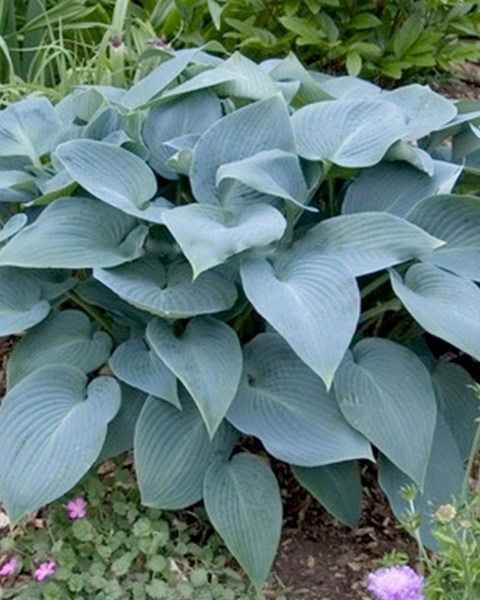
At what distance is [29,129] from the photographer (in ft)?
7.63

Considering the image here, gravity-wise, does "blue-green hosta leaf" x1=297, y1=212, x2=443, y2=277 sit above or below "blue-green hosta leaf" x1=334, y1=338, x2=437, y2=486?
above

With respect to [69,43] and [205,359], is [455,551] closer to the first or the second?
[205,359]

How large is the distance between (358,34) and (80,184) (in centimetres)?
199

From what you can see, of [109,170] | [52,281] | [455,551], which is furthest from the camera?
[52,281]

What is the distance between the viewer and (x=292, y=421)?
2004 mm

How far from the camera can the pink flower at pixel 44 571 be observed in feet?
6.29

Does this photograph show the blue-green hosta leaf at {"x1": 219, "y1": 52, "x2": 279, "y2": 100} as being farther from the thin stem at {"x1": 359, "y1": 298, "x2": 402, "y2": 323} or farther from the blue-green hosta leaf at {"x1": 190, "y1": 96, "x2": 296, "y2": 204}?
the thin stem at {"x1": 359, "y1": 298, "x2": 402, "y2": 323}

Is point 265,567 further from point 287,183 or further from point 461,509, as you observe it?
point 287,183

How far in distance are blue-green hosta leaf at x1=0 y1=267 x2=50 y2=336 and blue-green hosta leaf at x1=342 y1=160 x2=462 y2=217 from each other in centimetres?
67

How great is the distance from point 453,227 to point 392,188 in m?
0.16

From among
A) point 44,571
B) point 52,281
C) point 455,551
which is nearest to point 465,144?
point 52,281

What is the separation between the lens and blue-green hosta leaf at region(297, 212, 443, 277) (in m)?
1.98

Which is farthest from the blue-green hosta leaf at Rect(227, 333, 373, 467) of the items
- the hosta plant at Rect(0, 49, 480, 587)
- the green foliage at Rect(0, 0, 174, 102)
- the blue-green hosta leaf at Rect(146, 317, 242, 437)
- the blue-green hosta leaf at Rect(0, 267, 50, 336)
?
the green foliage at Rect(0, 0, 174, 102)

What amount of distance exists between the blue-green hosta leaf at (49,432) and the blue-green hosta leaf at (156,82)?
25.6 inches
